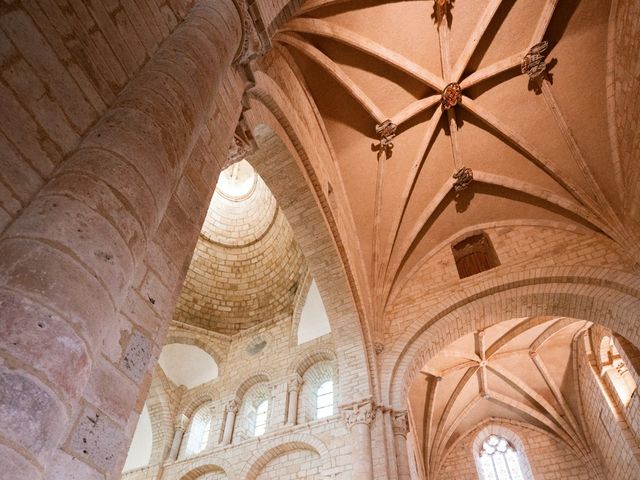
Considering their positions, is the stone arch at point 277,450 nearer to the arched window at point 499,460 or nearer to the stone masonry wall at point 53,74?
the arched window at point 499,460

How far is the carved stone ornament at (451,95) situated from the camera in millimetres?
8211

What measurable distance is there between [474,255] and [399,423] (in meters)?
3.70

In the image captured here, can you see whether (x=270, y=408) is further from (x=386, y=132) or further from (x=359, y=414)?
(x=386, y=132)

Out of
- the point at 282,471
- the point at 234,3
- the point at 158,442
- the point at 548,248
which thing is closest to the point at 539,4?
the point at 548,248

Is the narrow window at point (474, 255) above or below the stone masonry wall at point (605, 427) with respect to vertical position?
above

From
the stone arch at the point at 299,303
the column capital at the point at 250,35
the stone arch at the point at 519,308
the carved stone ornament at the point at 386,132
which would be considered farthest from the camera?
the stone arch at the point at 299,303

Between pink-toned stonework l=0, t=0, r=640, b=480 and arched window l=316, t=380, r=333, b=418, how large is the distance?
51 mm

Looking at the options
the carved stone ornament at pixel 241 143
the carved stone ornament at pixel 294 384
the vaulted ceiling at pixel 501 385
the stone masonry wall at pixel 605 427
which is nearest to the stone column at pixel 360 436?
the carved stone ornament at pixel 294 384

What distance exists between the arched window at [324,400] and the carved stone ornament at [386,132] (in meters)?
5.26

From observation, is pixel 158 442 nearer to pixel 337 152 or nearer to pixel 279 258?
pixel 279 258

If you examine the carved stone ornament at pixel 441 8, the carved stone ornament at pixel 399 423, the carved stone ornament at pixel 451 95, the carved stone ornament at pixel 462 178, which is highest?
the carved stone ornament at pixel 441 8

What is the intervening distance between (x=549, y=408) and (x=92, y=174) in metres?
14.0

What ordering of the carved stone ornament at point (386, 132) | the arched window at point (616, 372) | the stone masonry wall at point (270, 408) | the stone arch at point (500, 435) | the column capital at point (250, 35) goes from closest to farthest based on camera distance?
1. the column capital at point (250, 35)
2. the stone masonry wall at point (270, 408)
3. the carved stone ornament at point (386, 132)
4. the arched window at point (616, 372)
5. the stone arch at point (500, 435)

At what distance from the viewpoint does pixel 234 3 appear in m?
3.87
